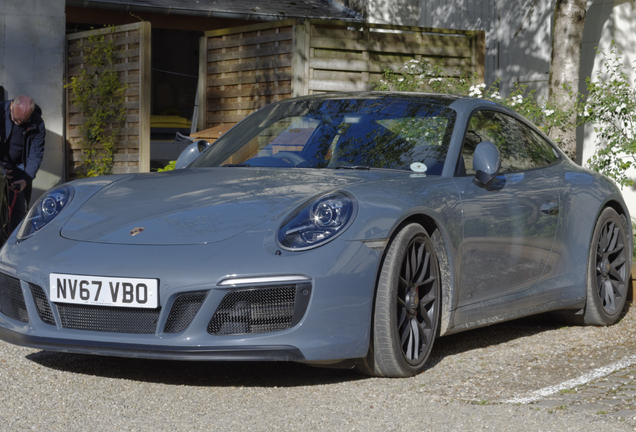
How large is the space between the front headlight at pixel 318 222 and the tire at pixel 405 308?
27cm

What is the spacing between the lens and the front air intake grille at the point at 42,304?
374cm

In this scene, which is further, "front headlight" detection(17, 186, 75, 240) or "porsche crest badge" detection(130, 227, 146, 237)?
"front headlight" detection(17, 186, 75, 240)

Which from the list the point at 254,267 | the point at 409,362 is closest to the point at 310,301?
the point at 254,267

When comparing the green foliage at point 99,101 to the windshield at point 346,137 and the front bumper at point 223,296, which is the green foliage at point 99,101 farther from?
the front bumper at point 223,296

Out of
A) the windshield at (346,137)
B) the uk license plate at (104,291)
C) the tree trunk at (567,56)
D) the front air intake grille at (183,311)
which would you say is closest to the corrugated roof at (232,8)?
the tree trunk at (567,56)

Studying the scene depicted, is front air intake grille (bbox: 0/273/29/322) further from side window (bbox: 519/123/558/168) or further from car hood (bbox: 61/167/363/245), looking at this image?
side window (bbox: 519/123/558/168)

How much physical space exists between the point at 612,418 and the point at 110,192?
2445 millimetres

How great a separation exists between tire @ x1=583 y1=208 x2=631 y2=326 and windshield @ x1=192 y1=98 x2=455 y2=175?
4.80 feet

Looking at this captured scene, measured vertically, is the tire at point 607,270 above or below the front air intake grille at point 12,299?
below

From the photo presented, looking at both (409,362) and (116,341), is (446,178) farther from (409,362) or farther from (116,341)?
(116,341)

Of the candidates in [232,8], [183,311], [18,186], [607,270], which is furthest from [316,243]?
[232,8]

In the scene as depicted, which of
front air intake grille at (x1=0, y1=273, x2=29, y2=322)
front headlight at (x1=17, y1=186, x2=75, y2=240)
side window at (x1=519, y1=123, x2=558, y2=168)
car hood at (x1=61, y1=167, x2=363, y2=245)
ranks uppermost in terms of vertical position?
side window at (x1=519, y1=123, x2=558, y2=168)

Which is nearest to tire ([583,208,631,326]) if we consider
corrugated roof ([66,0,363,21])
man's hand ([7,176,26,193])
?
man's hand ([7,176,26,193])

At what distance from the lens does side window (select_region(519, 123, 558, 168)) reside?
17.3 ft
